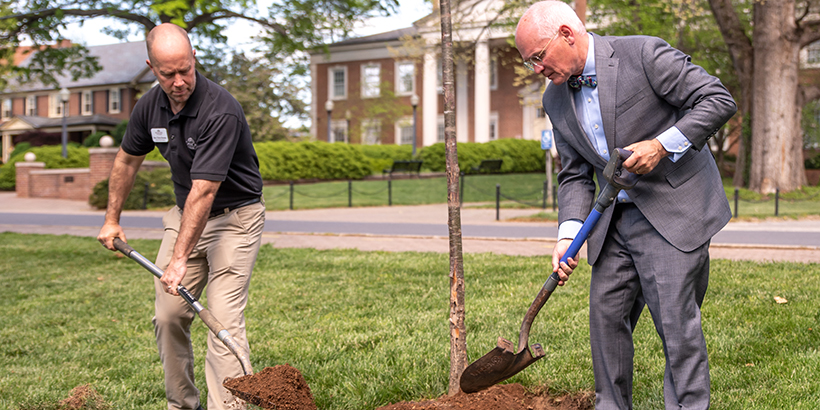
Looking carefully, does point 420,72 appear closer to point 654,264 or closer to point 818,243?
point 818,243

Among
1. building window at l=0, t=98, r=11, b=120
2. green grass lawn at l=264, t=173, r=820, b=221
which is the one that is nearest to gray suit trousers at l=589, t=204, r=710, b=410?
green grass lawn at l=264, t=173, r=820, b=221

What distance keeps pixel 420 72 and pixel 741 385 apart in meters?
36.1

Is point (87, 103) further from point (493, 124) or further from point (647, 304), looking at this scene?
point (647, 304)

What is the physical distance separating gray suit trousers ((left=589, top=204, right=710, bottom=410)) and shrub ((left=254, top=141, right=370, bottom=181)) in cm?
2135

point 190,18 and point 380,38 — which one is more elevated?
point 380,38

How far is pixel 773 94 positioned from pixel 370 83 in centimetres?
2425

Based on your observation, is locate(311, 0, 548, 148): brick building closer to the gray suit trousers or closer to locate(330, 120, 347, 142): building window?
locate(330, 120, 347, 142): building window

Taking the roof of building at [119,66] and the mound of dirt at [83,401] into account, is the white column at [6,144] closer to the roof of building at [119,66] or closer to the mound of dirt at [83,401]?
the roof of building at [119,66]

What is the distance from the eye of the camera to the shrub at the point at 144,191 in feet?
60.2

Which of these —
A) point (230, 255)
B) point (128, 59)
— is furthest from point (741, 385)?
point (128, 59)

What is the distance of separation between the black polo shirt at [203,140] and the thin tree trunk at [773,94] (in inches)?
716

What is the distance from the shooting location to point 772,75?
1816cm

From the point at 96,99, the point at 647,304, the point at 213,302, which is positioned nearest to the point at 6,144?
the point at 96,99

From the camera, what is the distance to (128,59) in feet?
165
